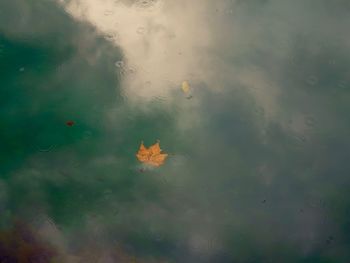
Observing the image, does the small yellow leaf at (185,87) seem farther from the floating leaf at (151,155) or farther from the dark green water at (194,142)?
the floating leaf at (151,155)

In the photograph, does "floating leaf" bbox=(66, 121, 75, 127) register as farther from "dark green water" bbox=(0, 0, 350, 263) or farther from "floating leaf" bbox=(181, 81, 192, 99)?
"floating leaf" bbox=(181, 81, 192, 99)

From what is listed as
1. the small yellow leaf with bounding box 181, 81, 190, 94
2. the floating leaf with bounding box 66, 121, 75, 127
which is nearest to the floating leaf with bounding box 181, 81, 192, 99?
the small yellow leaf with bounding box 181, 81, 190, 94

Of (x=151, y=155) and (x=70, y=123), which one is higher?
(x=70, y=123)

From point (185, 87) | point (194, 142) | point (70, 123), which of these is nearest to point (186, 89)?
point (185, 87)

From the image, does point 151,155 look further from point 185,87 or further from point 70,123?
point 70,123

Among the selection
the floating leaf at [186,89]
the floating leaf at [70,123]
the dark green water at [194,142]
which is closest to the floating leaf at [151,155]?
the dark green water at [194,142]

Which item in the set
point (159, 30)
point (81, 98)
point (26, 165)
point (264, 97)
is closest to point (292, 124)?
point (264, 97)
